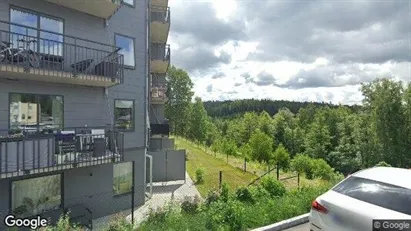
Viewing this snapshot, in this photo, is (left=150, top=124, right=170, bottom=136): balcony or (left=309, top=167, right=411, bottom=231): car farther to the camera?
(left=150, top=124, right=170, bottom=136): balcony

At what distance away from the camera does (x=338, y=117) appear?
6800 centimetres

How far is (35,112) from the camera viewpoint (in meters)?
12.1

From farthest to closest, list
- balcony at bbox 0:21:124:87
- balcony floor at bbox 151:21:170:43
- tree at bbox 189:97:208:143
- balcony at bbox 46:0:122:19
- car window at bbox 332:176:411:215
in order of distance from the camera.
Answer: tree at bbox 189:97:208:143
balcony floor at bbox 151:21:170:43
balcony at bbox 46:0:122:19
balcony at bbox 0:21:124:87
car window at bbox 332:176:411:215

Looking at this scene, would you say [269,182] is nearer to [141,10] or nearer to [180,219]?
[180,219]

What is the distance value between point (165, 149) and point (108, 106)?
6413 millimetres

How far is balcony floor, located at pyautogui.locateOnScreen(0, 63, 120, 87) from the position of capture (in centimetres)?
1018

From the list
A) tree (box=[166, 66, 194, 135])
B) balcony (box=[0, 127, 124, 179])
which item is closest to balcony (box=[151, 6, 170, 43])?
balcony (box=[0, 127, 124, 179])

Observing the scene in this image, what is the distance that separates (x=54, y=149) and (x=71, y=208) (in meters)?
3.47

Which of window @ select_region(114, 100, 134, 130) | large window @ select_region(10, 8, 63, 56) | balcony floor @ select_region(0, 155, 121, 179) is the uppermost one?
large window @ select_region(10, 8, 63, 56)

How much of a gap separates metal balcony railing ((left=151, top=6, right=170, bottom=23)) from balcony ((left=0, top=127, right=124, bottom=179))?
10.4m

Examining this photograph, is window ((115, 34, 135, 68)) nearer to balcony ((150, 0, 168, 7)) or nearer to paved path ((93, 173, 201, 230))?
paved path ((93, 173, 201, 230))

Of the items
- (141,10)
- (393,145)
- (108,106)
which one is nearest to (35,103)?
(108,106)

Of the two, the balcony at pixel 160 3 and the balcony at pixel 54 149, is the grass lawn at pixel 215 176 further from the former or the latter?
the balcony at pixel 160 3

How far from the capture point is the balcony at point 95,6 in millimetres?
12977
